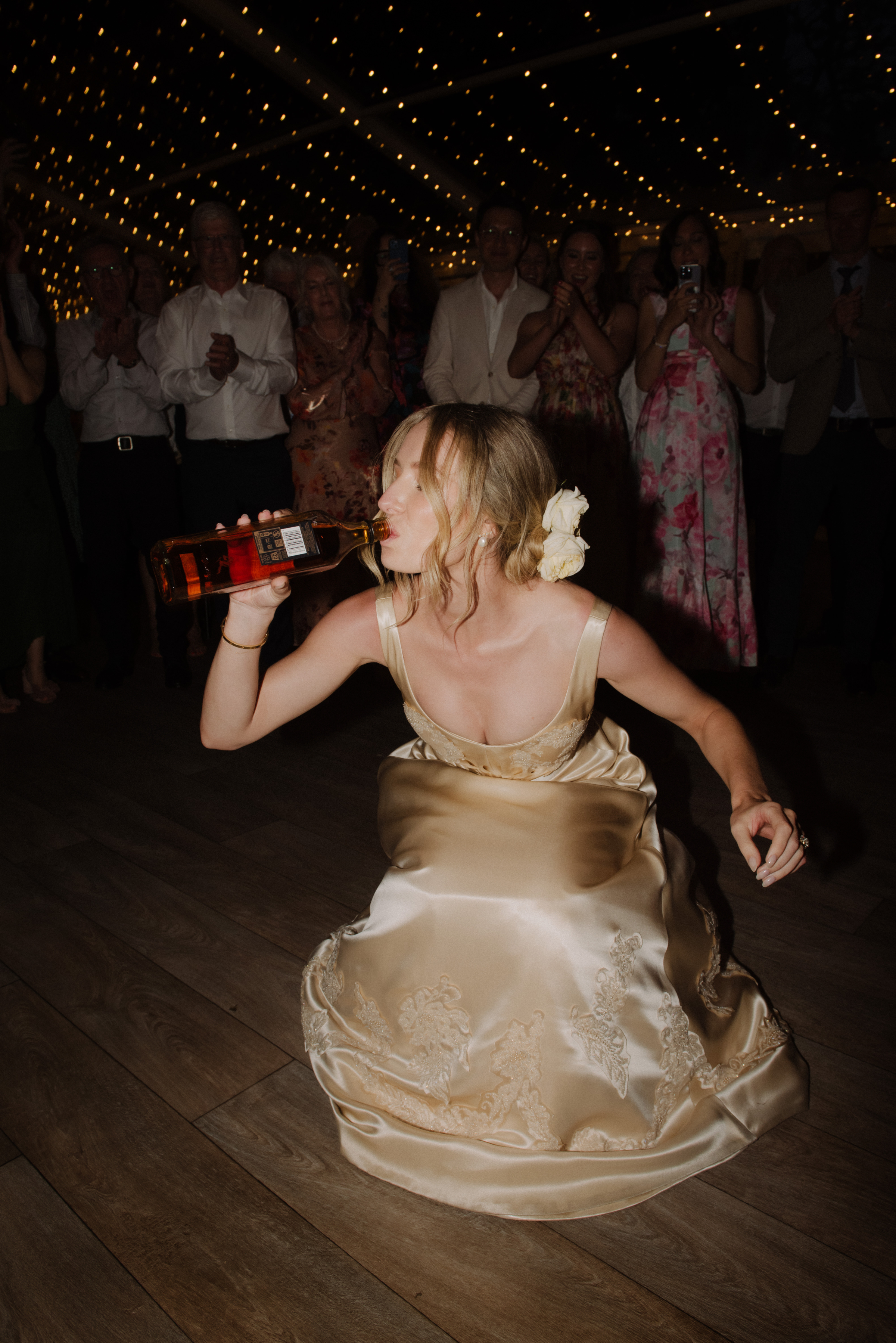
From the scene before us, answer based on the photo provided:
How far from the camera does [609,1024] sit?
1208 millimetres

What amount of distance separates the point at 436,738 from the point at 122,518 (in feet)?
8.55

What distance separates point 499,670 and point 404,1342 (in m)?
0.86

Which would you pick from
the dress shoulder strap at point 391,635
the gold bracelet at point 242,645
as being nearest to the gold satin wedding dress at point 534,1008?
the dress shoulder strap at point 391,635

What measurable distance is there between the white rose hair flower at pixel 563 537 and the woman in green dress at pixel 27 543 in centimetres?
266

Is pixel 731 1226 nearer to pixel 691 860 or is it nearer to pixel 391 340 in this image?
pixel 691 860

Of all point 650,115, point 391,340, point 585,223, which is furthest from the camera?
point 650,115

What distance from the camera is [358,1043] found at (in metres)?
1.37


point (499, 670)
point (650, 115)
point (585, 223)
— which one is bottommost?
point (499, 670)

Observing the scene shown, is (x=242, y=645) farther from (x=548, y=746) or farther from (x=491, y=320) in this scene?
(x=491, y=320)

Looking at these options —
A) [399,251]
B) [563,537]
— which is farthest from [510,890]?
[399,251]

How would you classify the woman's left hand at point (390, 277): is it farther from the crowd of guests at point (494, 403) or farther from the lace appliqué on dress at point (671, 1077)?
the lace appliqué on dress at point (671, 1077)

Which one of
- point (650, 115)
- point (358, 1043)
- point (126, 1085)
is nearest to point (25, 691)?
point (126, 1085)

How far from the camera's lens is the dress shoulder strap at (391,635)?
1353 millimetres

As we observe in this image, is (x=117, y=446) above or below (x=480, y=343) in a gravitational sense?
below
